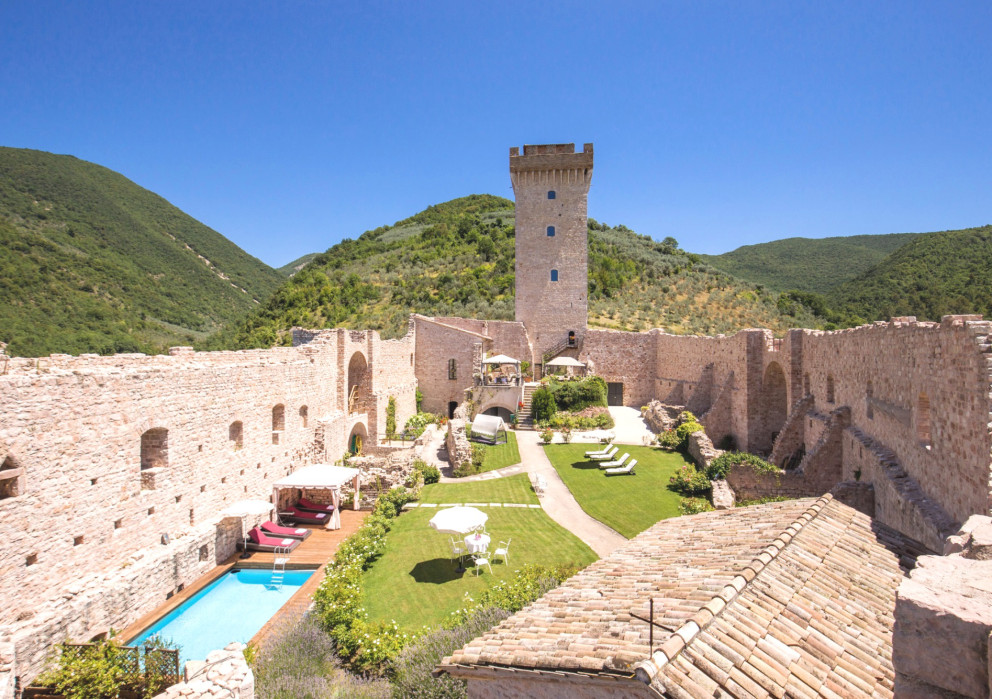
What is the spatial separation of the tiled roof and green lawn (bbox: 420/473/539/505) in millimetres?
9431

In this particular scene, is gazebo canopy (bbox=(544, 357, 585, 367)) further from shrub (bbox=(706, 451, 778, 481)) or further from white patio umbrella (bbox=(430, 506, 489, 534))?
white patio umbrella (bbox=(430, 506, 489, 534))

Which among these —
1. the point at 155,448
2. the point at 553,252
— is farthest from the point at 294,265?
the point at 155,448

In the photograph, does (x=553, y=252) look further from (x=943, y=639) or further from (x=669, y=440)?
(x=943, y=639)

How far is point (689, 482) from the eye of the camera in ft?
51.1

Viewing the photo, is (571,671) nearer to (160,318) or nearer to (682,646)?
(682,646)

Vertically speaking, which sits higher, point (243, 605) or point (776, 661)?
point (776, 661)

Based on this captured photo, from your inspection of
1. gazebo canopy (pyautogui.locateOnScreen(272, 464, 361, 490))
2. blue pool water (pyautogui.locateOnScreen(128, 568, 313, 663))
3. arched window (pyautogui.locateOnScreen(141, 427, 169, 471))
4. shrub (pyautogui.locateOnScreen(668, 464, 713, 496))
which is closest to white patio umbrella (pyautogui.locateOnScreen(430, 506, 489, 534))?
blue pool water (pyautogui.locateOnScreen(128, 568, 313, 663))

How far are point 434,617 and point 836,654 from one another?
25.0 ft

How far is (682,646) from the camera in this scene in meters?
3.79

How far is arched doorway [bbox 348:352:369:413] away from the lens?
2248 centimetres

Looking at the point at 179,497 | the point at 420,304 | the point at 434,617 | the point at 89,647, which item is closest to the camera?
the point at 89,647

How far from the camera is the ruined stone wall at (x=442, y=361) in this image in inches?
1086

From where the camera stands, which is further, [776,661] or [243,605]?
[243,605]

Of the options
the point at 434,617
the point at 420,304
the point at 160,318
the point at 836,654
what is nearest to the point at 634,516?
the point at 434,617
